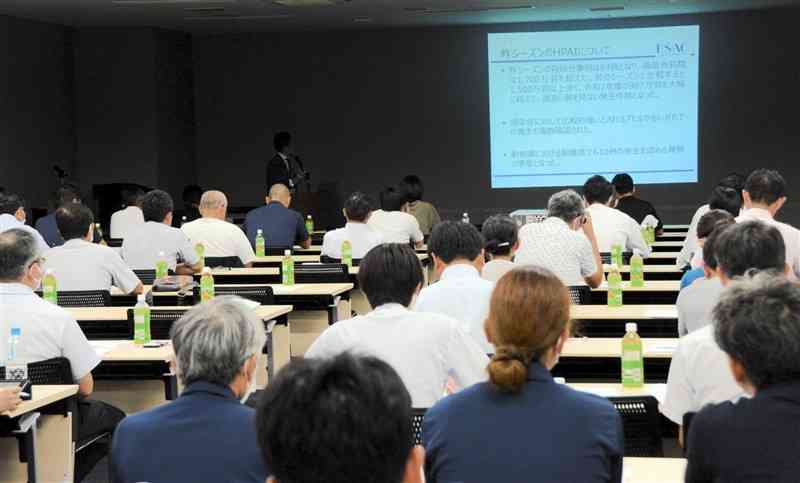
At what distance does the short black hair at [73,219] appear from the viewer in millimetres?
6762

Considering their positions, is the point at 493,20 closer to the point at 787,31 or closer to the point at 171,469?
the point at 787,31

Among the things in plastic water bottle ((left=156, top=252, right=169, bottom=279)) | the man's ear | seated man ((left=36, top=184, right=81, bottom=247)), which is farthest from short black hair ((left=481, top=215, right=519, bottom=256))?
seated man ((left=36, top=184, right=81, bottom=247))

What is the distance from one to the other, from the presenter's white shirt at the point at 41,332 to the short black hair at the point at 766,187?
4.02 m

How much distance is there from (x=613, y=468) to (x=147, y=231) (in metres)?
6.03

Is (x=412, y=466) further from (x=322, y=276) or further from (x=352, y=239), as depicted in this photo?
(x=352, y=239)

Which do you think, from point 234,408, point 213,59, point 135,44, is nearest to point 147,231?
point 234,408

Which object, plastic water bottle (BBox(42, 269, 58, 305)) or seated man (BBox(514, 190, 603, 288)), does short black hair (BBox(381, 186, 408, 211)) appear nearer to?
seated man (BBox(514, 190, 603, 288))

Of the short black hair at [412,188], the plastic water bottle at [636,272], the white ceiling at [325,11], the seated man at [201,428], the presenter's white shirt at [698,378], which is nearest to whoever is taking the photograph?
the seated man at [201,428]

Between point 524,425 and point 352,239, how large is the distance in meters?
6.92

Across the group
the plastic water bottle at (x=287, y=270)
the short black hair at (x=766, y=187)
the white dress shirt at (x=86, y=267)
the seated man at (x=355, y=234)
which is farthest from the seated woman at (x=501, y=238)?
the seated man at (x=355, y=234)

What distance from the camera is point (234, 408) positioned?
2.65 metres

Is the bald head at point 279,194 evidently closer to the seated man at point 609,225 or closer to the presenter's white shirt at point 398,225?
the presenter's white shirt at point 398,225

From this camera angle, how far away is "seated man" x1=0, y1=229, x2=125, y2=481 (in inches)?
179

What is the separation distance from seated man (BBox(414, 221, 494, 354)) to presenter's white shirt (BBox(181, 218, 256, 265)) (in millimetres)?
3941
